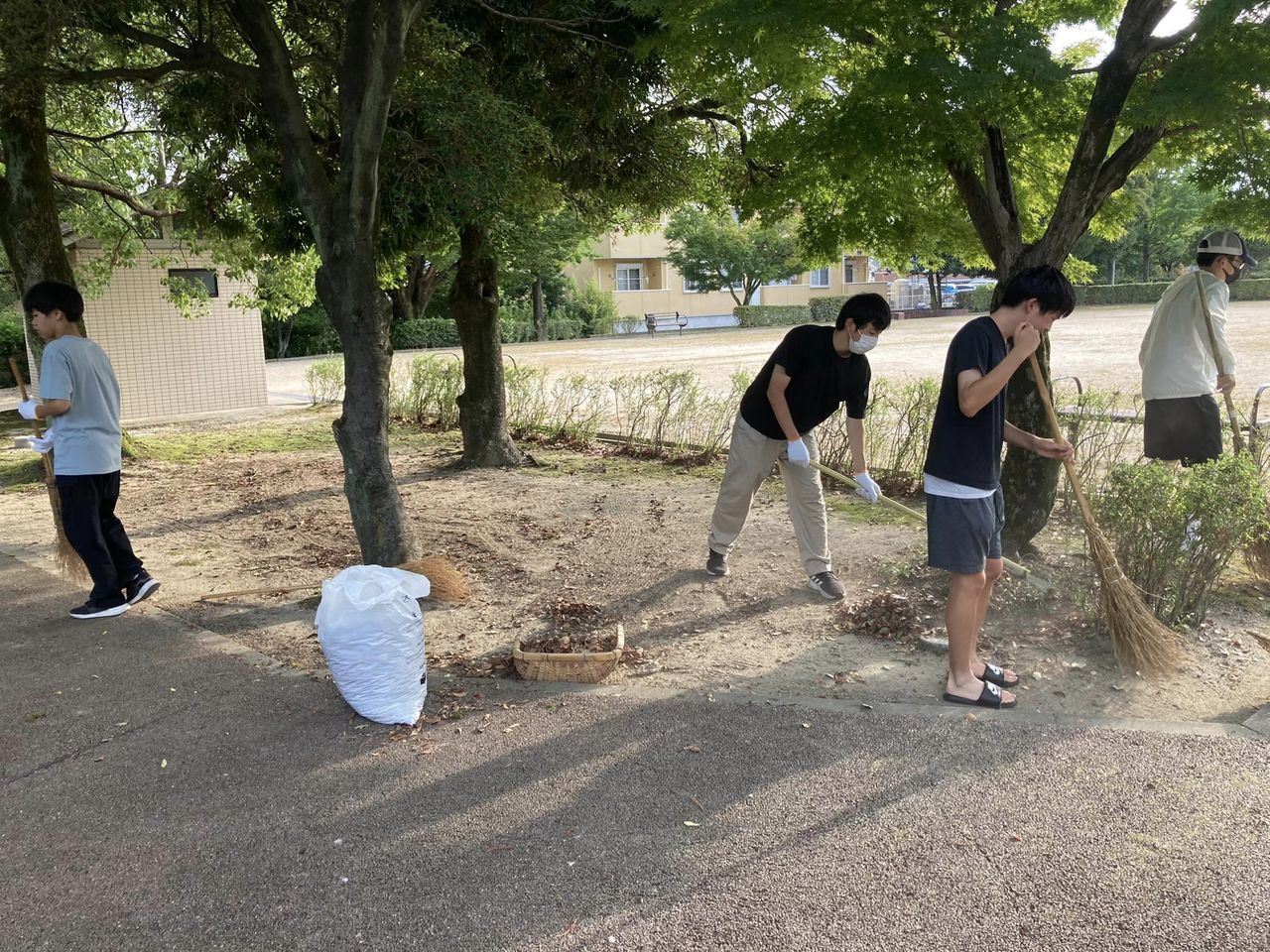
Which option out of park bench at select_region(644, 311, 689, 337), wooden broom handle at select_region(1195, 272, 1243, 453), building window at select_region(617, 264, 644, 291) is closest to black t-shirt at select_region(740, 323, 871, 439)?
wooden broom handle at select_region(1195, 272, 1243, 453)

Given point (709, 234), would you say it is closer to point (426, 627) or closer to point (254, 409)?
point (254, 409)

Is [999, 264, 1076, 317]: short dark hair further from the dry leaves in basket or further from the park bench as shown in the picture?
the park bench

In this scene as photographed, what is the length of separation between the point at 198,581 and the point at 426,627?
2.03 metres

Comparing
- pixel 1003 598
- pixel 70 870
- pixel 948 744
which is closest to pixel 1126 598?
pixel 1003 598

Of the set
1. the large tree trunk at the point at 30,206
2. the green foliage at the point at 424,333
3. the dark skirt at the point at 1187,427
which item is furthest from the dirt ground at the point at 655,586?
the green foliage at the point at 424,333

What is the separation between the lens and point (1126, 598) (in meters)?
3.95

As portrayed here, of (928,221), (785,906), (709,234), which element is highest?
(709,234)

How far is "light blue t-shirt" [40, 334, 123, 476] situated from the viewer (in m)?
4.78

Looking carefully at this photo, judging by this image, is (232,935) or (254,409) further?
(254,409)

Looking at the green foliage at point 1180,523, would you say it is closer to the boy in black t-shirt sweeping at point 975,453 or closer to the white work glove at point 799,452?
the boy in black t-shirt sweeping at point 975,453

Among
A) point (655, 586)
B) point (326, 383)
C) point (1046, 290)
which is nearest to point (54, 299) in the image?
point (655, 586)

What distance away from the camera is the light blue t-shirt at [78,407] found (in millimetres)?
4777

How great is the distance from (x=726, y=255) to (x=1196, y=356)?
135 feet

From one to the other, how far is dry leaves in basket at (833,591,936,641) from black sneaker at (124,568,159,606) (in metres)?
3.87
